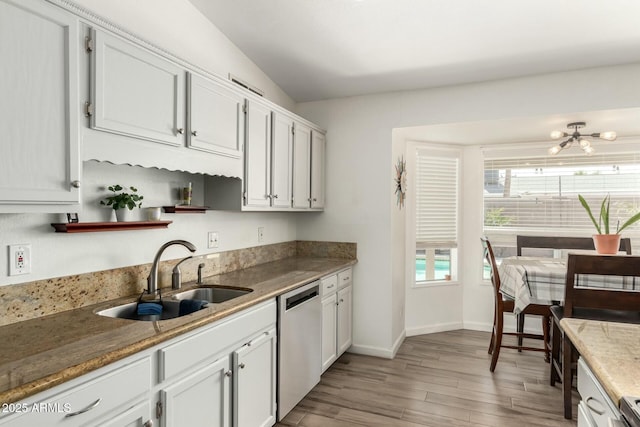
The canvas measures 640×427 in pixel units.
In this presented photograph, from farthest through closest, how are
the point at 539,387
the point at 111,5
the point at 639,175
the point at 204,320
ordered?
the point at 639,175 → the point at 539,387 → the point at 111,5 → the point at 204,320

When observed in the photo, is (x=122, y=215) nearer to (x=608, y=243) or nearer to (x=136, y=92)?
(x=136, y=92)

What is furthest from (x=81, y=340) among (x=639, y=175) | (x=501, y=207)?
(x=639, y=175)

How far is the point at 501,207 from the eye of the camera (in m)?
4.43

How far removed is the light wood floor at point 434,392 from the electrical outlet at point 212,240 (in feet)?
4.26

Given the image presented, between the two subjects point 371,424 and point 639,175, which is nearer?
point 371,424

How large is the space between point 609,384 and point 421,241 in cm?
342

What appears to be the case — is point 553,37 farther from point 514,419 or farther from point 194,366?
point 194,366

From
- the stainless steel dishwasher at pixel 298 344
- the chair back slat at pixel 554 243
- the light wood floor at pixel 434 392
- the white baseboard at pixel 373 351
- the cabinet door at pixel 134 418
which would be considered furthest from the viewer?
the chair back slat at pixel 554 243

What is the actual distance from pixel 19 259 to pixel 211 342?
87 cm

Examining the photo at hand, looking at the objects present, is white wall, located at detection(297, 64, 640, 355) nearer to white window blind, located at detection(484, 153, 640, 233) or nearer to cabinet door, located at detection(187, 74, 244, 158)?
white window blind, located at detection(484, 153, 640, 233)

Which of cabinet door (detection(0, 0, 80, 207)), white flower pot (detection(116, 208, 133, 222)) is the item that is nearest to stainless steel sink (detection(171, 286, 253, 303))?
white flower pot (detection(116, 208, 133, 222))

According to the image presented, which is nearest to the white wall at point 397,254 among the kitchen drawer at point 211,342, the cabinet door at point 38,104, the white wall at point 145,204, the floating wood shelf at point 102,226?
the white wall at point 145,204

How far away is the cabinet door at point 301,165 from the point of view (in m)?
3.32

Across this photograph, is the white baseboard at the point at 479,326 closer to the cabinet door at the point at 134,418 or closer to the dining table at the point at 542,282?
the dining table at the point at 542,282
